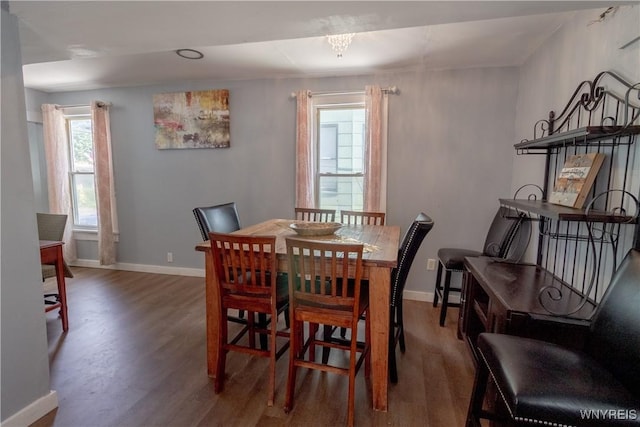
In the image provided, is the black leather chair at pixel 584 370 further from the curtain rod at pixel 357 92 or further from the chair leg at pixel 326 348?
the curtain rod at pixel 357 92

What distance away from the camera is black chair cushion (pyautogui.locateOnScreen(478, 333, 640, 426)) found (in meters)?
0.96

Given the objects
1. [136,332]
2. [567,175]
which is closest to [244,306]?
[136,332]

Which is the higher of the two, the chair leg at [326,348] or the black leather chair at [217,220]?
the black leather chair at [217,220]

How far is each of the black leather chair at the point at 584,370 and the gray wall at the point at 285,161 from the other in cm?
201

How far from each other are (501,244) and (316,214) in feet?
5.32

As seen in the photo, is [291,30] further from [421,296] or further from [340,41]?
[421,296]

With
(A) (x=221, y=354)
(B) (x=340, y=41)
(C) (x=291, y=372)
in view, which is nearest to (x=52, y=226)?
(A) (x=221, y=354)

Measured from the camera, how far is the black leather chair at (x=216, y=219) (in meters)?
2.29

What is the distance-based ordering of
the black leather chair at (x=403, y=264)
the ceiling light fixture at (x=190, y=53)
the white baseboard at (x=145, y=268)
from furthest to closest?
the white baseboard at (x=145, y=268) → the ceiling light fixture at (x=190, y=53) → the black leather chair at (x=403, y=264)

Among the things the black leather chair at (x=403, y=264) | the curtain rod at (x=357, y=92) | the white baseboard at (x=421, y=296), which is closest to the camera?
the black leather chair at (x=403, y=264)

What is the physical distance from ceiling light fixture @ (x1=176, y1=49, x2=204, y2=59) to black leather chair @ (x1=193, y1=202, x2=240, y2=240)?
4.56ft

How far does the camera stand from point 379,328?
5.57 feet

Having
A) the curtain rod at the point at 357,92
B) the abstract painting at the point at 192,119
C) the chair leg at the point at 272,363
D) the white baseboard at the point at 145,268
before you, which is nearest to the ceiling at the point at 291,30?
the curtain rod at the point at 357,92

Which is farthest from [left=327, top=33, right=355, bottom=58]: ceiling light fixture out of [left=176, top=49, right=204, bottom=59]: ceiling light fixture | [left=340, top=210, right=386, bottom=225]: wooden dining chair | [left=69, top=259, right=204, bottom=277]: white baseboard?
[left=69, top=259, right=204, bottom=277]: white baseboard
